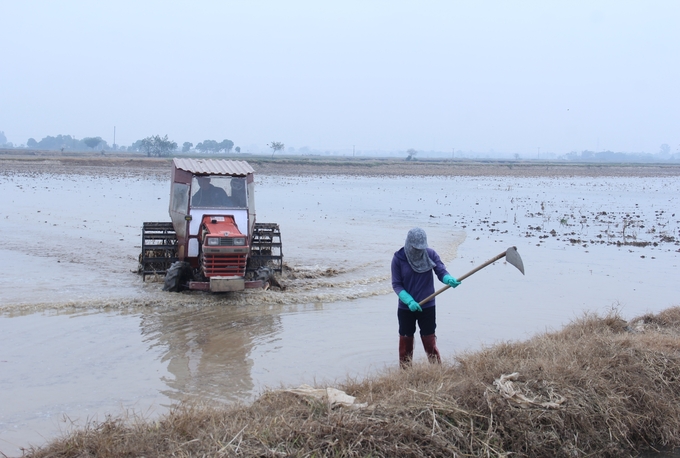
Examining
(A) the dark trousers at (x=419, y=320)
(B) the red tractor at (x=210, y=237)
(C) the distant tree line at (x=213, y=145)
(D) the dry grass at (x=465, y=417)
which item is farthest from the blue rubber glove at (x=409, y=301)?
(C) the distant tree line at (x=213, y=145)

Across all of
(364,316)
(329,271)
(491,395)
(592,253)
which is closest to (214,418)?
(491,395)

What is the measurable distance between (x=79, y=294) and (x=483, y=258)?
9311 millimetres

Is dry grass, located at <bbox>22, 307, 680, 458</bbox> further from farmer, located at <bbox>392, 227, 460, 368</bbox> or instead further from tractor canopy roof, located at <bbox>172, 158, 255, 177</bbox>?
tractor canopy roof, located at <bbox>172, 158, 255, 177</bbox>

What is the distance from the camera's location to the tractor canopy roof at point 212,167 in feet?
42.4

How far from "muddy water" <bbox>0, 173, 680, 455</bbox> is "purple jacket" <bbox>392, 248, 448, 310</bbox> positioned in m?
1.38

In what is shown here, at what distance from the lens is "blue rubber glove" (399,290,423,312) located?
6.91 meters

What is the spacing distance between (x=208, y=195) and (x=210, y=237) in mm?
1566

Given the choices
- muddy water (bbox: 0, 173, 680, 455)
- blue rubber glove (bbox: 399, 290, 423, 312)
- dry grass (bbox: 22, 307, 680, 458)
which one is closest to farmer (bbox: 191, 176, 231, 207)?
muddy water (bbox: 0, 173, 680, 455)

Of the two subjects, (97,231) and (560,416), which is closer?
(560,416)

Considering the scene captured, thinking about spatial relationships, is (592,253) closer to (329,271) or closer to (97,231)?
(329,271)

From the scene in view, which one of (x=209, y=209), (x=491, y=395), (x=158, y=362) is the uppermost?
(x=209, y=209)

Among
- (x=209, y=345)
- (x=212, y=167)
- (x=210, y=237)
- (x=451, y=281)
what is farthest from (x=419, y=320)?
(x=212, y=167)

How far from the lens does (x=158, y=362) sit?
8.53 m

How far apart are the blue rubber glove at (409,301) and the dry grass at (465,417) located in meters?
0.62
